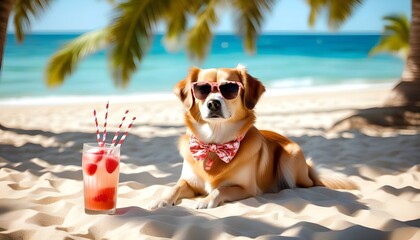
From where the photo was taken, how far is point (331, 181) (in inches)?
154

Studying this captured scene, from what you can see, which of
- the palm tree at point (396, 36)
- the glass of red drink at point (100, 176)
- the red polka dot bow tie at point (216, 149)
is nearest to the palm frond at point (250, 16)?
the red polka dot bow tie at point (216, 149)

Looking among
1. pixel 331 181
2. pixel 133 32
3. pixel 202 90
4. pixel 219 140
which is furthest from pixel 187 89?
pixel 133 32

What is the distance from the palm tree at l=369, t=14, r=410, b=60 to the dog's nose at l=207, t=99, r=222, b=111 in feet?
57.4

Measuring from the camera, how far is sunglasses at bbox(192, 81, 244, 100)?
3.25 meters

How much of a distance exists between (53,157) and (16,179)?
1.16 meters

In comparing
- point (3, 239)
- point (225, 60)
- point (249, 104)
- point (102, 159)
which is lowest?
point (3, 239)

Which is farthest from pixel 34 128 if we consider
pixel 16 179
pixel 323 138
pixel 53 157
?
pixel 323 138

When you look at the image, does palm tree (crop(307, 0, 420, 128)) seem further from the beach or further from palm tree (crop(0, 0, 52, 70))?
palm tree (crop(0, 0, 52, 70))

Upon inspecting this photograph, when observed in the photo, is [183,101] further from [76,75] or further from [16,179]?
[76,75]

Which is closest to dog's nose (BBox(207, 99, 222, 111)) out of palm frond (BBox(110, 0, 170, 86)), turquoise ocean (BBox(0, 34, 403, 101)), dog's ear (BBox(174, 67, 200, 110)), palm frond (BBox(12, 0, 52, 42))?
dog's ear (BBox(174, 67, 200, 110))

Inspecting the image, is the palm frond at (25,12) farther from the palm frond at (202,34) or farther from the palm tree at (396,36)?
the palm tree at (396,36)

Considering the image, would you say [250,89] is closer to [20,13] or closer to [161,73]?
[20,13]

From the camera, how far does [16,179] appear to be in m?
4.02

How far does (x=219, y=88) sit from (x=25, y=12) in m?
5.80
